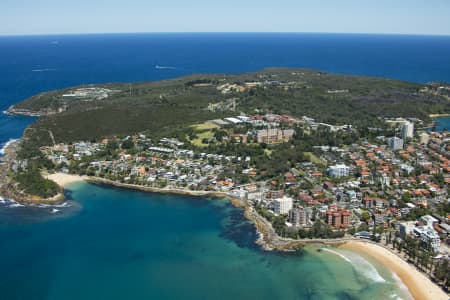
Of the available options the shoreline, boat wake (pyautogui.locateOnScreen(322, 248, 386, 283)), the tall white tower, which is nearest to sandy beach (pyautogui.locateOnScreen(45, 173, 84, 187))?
the shoreline

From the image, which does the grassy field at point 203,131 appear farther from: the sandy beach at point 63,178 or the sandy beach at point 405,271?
the sandy beach at point 405,271

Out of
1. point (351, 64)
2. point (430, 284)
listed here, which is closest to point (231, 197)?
point (430, 284)

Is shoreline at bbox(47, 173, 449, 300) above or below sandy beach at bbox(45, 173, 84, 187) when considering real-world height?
below

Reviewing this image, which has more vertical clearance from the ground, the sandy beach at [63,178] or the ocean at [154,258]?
the sandy beach at [63,178]

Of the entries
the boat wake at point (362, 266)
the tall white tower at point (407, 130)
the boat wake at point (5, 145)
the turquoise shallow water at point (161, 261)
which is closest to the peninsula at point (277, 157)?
the tall white tower at point (407, 130)

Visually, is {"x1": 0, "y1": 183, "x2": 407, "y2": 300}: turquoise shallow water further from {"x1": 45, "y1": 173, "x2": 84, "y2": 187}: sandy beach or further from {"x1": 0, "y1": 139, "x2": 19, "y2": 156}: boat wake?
{"x1": 0, "y1": 139, "x2": 19, "y2": 156}: boat wake

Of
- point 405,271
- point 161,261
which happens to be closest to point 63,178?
point 161,261

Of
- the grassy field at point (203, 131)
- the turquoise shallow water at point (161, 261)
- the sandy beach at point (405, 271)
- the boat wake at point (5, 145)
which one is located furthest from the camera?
the grassy field at point (203, 131)
